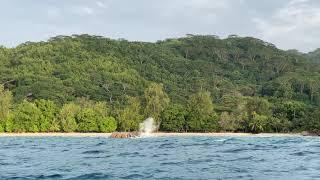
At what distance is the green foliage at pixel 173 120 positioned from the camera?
134750 millimetres

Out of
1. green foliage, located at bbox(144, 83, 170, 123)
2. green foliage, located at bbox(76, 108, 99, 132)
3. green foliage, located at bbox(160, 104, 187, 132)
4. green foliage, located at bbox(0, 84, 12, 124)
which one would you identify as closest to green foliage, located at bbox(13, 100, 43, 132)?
green foliage, located at bbox(0, 84, 12, 124)

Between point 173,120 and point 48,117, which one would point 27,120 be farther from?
point 173,120

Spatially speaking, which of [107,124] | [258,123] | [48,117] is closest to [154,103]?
[107,124]

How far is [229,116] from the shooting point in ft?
452

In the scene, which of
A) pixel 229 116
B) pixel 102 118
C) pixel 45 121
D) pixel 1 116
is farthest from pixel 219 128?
pixel 1 116

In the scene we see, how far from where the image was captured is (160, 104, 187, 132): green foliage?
134750 mm

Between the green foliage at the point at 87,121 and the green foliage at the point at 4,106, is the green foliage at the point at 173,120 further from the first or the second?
the green foliage at the point at 4,106

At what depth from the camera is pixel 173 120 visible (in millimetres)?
135000

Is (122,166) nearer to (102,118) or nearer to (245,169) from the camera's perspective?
(245,169)

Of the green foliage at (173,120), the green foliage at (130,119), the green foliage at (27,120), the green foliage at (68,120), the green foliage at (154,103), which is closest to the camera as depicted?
the green foliage at (27,120)

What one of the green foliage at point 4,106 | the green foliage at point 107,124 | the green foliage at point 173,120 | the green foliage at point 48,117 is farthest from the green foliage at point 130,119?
the green foliage at point 4,106

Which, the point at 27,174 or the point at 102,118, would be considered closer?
the point at 27,174

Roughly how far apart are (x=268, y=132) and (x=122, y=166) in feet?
341

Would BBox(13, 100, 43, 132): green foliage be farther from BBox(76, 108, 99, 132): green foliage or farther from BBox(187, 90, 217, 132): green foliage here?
BBox(187, 90, 217, 132): green foliage
